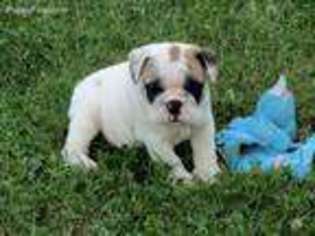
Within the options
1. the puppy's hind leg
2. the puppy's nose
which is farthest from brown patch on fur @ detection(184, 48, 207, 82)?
the puppy's hind leg

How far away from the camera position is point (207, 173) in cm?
641

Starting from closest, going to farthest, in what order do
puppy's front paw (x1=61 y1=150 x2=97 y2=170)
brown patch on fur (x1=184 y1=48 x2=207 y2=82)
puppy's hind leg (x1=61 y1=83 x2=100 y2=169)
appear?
brown patch on fur (x1=184 y1=48 x2=207 y2=82) < puppy's front paw (x1=61 y1=150 x2=97 y2=170) < puppy's hind leg (x1=61 y1=83 x2=100 y2=169)

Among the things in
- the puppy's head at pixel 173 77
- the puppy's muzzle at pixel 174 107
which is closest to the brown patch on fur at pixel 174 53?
the puppy's head at pixel 173 77

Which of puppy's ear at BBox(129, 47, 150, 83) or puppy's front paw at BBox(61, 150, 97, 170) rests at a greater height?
puppy's ear at BBox(129, 47, 150, 83)

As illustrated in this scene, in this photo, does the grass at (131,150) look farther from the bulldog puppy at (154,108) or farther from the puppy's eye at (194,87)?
the puppy's eye at (194,87)

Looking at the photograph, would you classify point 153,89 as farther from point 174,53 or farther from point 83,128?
point 83,128

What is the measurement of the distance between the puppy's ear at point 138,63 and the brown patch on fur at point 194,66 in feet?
0.64

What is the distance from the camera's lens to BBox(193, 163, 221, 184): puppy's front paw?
6.37 metres

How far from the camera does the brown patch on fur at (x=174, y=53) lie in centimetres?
615

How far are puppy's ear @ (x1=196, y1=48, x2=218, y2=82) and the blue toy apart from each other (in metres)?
0.47

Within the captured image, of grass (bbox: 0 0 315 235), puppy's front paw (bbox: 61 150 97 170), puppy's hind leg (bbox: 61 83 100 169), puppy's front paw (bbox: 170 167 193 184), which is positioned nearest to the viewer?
grass (bbox: 0 0 315 235)

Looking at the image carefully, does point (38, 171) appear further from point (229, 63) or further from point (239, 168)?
point (229, 63)

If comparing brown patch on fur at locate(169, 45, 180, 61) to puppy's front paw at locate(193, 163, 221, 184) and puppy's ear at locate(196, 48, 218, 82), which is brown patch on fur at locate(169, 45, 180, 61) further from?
puppy's front paw at locate(193, 163, 221, 184)

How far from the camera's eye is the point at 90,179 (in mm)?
6395
